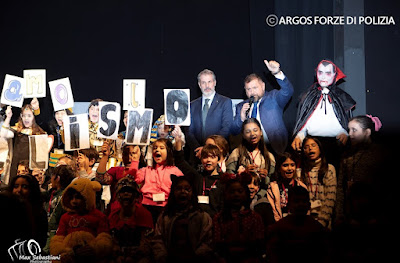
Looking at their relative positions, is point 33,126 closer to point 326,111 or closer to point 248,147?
point 248,147

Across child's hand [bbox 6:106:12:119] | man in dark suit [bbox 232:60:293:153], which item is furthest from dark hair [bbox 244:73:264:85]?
child's hand [bbox 6:106:12:119]

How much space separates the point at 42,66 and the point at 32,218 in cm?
282

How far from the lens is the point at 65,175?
5.67m

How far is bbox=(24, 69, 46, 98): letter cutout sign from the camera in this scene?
23.0 feet

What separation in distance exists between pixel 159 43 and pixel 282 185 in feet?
8.56

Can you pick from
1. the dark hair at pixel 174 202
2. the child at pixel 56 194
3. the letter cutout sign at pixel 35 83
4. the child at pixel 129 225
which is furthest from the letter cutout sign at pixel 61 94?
the dark hair at pixel 174 202

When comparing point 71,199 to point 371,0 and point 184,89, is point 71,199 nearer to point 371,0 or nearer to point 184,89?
point 184,89

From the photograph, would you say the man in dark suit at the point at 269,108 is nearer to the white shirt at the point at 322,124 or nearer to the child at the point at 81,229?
the white shirt at the point at 322,124

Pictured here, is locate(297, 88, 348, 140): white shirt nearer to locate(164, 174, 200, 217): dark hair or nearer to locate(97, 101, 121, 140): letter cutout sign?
locate(164, 174, 200, 217): dark hair

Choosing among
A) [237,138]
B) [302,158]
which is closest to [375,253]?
[302,158]

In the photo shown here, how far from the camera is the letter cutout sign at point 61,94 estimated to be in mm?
6957

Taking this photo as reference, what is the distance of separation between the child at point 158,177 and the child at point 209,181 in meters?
0.20

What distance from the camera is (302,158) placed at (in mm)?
5703

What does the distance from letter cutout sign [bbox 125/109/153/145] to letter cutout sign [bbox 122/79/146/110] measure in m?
0.19
